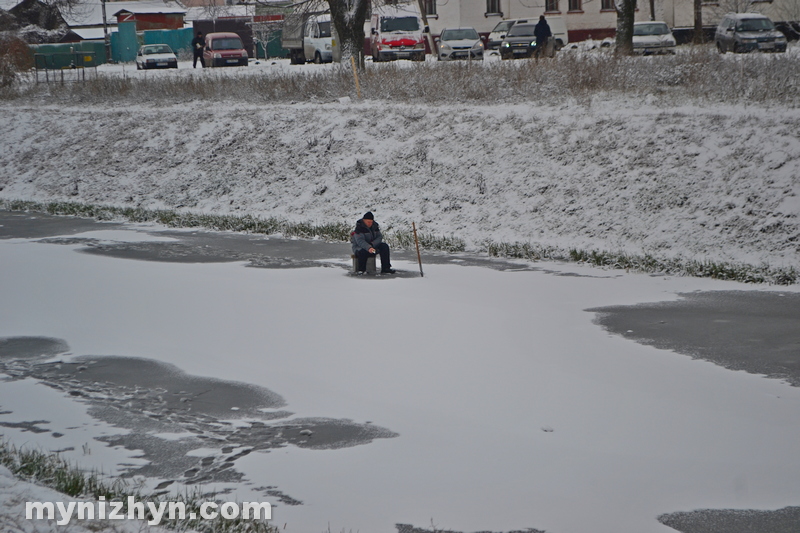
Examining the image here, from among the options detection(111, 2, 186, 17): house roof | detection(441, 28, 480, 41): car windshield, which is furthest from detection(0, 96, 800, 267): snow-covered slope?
detection(111, 2, 186, 17): house roof

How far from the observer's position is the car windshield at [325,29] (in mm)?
37438

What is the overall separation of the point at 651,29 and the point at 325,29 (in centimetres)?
1354

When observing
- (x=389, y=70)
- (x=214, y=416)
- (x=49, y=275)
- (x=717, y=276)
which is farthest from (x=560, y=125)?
(x=214, y=416)

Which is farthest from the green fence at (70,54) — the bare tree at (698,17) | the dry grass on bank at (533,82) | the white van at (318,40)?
the bare tree at (698,17)

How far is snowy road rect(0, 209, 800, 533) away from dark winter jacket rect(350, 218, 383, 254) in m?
0.78

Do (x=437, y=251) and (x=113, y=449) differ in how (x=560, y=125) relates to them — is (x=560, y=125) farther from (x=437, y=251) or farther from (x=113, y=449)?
(x=113, y=449)

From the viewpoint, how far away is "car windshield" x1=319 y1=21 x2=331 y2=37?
37.4m

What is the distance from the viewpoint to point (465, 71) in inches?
885

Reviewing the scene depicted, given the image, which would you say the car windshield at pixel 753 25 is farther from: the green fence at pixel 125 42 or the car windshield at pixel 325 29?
the green fence at pixel 125 42

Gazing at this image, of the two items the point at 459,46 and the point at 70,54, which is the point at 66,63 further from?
the point at 459,46

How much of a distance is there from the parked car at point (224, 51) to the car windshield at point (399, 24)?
341 inches

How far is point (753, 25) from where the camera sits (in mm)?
31812

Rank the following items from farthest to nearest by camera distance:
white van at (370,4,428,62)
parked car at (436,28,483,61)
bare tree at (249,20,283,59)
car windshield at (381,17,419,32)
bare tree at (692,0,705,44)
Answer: bare tree at (249,20,283,59) → bare tree at (692,0,705,44) → car windshield at (381,17,419,32) → white van at (370,4,428,62) → parked car at (436,28,483,61)

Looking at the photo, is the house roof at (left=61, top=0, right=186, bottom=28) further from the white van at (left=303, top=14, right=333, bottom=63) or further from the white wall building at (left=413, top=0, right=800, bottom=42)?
the white van at (left=303, top=14, right=333, bottom=63)
